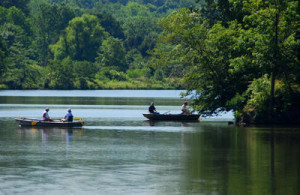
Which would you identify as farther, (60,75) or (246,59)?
(60,75)

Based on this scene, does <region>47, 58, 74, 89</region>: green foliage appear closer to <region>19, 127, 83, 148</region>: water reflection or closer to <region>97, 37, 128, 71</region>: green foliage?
<region>97, 37, 128, 71</region>: green foliage

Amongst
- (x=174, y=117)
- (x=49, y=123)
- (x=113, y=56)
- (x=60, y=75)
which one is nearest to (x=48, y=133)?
(x=49, y=123)

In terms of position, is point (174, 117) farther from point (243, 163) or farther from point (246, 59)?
point (243, 163)

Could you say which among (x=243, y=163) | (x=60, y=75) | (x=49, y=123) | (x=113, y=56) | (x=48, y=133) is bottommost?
(x=243, y=163)

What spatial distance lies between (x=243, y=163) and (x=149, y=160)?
4883mm

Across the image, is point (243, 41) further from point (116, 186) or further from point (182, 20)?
point (116, 186)

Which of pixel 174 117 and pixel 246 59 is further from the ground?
pixel 246 59

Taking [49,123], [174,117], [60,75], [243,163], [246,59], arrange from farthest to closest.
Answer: [60,75] → [174,117] → [246,59] → [49,123] → [243,163]

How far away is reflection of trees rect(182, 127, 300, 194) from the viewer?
26.6 m

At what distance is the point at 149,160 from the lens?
1371 inches

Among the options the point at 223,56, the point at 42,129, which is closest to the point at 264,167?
the point at 42,129

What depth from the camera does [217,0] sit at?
2795 inches

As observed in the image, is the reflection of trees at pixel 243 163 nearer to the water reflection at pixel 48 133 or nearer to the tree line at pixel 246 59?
the water reflection at pixel 48 133

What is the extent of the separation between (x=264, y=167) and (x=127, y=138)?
16.8 m
